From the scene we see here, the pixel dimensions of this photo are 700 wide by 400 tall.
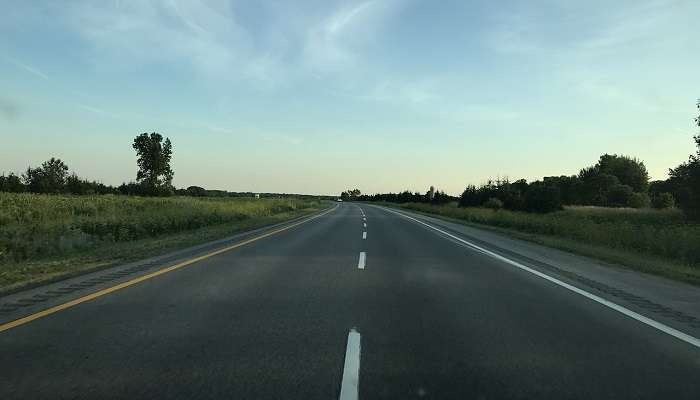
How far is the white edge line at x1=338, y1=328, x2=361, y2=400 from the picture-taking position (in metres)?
3.59

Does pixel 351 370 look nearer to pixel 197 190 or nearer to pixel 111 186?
pixel 111 186

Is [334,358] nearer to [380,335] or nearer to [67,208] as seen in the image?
[380,335]

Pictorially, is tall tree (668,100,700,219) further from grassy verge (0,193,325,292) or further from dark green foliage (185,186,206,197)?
dark green foliage (185,186,206,197)

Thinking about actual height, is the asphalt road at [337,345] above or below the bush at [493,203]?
below

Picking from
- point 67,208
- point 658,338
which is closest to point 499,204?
point 67,208

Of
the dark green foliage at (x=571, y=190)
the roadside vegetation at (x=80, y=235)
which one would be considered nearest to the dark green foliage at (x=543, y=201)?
the roadside vegetation at (x=80, y=235)

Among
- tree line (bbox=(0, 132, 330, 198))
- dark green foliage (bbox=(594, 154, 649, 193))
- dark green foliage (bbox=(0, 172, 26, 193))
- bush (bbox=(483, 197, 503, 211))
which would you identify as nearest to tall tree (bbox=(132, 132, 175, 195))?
tree line (bbox=(0, 132, 330, 198))

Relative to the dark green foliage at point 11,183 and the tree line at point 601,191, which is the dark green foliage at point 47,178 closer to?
the dark green foliage at point 11,183

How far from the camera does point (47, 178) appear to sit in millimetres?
85250

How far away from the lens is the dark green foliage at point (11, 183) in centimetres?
5826

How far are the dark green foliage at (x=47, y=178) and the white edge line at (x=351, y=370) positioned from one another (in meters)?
76.2

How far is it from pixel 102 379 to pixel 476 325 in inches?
163

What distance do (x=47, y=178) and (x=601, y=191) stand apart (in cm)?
11482

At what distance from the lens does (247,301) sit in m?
6.86
